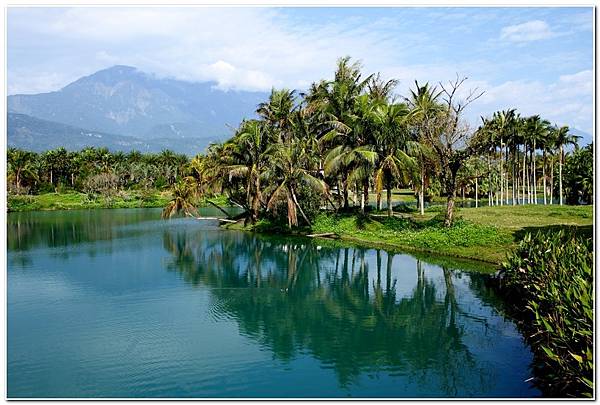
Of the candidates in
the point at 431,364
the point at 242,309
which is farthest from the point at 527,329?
the point at 242,309

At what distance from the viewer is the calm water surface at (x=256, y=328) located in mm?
11367

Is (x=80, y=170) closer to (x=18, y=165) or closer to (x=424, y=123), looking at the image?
(x=18, y=165)

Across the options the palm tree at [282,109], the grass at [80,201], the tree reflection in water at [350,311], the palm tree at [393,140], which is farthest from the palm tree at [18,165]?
the palm tree at [393,140]

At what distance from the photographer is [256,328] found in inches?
601

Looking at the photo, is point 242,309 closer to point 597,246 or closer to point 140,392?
point 140,392

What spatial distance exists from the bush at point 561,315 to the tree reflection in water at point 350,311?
1285 mm

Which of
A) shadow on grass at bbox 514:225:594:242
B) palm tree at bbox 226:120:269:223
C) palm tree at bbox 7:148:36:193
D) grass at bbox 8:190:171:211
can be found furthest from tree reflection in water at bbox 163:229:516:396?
palm tree at bbox 7:148:36:193

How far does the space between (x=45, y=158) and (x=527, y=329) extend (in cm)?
8599

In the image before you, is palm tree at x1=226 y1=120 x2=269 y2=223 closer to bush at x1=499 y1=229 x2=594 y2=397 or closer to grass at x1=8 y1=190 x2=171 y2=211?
bush at x1=499 y1=229 x2=594 y2=397

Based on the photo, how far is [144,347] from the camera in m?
13.5

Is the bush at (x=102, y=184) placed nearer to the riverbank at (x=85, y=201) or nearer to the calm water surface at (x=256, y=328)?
the riverbank at (x=85, y=201)

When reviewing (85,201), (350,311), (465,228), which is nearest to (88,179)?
(85,201)

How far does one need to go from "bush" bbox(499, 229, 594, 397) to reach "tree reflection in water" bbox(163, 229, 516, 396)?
4.22 feet

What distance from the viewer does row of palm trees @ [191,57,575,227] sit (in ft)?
99.9
